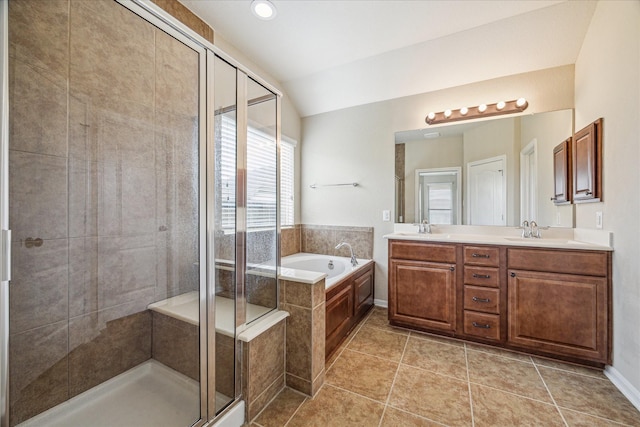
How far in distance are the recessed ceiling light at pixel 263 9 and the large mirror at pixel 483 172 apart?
172 centimetres

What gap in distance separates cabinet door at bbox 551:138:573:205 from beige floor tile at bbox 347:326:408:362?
1.87 meters

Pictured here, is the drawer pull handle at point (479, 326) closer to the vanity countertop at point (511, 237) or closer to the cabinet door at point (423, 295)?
the cabinet door at point (423, 295)

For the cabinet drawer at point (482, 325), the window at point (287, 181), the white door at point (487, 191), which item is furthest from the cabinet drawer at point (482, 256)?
the window at point (287, 181)

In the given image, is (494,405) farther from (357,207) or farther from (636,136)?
(357,207)

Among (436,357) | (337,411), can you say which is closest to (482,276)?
(436,357)

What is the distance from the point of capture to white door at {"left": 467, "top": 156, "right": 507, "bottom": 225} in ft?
8.29

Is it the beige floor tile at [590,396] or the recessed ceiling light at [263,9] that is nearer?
the beige floor tile at [590,396]

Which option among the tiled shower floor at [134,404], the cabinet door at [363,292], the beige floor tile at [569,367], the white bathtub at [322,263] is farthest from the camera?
the white bathtub at [322,263]

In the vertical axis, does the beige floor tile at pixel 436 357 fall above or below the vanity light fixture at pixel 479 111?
below

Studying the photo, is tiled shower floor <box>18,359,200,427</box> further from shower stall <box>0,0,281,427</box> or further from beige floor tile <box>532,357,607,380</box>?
beige floor tile <box>532,357,607,380</box>

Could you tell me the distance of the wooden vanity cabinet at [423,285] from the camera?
7.34 ft

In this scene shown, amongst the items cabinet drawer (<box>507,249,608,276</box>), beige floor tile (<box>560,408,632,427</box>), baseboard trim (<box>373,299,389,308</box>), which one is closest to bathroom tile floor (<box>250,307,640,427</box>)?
beige floor tile (<box>560,408,632,427</box>)

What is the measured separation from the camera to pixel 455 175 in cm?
272

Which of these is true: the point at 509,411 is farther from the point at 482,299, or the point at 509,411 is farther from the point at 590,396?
the point at 482,299
